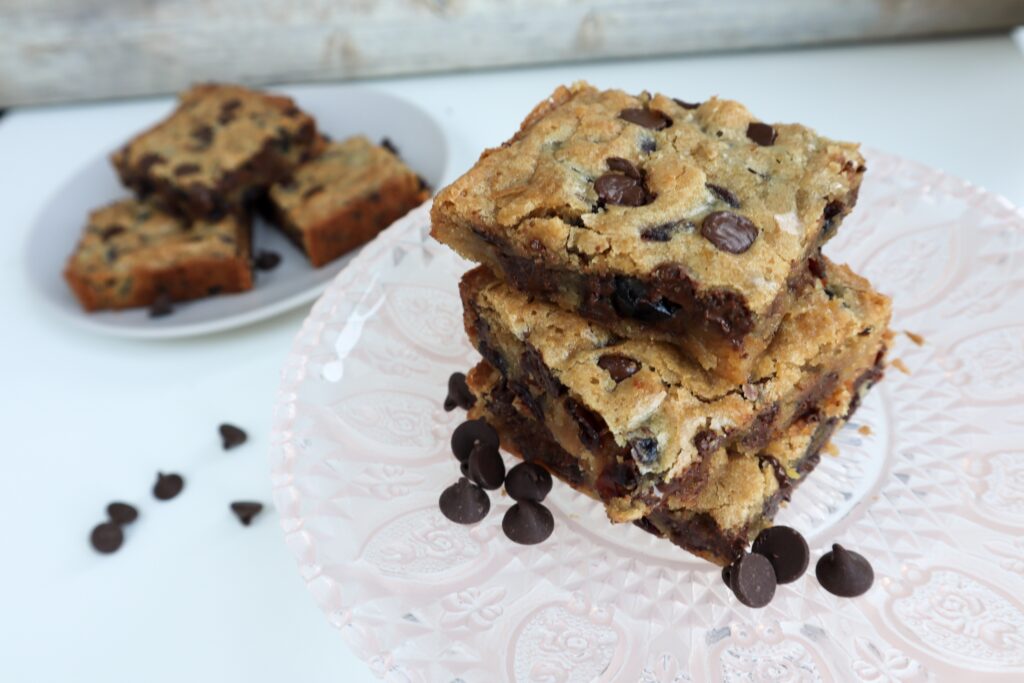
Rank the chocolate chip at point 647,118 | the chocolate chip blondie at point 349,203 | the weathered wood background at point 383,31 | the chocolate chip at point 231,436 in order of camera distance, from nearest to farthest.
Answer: the chocolate chip at point 647,118, the chocolate chip at point 231,436, the chocolate chip blondie at point 349,203, the weathered wood background at point 383,31

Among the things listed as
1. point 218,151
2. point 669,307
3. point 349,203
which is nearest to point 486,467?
point 669,307

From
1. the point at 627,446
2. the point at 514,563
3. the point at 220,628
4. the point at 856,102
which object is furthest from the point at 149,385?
the point at 856,102

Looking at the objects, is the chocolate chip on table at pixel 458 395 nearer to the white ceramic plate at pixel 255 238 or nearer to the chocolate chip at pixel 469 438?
the chocolate chip at pixel 469 438

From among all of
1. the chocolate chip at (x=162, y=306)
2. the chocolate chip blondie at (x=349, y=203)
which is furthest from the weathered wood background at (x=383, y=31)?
the chocolate chip at (x=162, y=306)

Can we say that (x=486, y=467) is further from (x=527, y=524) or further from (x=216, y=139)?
(x=216, y=139)

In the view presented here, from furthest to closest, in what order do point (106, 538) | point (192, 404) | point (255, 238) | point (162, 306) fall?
1. point (255, 238)
2. point (162, 306)
3. point (192, 404)
4. point (106, 538)

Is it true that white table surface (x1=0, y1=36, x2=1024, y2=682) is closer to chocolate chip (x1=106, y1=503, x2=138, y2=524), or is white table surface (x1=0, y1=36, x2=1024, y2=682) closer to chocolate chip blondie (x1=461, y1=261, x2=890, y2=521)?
chocolate chip (x1=106, y1=503, x2=138, y2=524)

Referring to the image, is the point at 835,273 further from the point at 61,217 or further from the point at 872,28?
the point at 61,217
